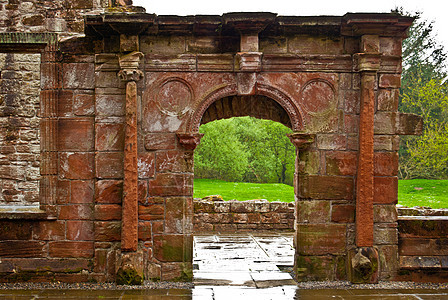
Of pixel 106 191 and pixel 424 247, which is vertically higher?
pixel 106 191

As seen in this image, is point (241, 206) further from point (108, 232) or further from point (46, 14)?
point (46, 14)

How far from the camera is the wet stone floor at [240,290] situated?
5191mm

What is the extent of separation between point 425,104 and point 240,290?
828 inches

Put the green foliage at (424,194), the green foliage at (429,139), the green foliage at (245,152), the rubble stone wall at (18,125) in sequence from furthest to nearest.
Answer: the green foliage at (245,152) → the green foliage at (429,139) → the green foliage at (424,194) → the rubble stone wall at (18,125)

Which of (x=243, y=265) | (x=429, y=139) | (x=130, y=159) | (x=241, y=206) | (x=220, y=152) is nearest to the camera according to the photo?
(x=130, y=159)

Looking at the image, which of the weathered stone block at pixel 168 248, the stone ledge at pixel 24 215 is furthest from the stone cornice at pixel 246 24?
the weathered stone block at pixel 168 248

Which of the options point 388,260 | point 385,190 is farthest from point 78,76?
point 388,260

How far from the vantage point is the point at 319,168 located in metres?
5.82

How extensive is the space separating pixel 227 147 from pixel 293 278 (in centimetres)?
2114

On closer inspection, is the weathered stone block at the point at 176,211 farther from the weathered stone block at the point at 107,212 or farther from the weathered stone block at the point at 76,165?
the weathered stone block at the point at 76,165

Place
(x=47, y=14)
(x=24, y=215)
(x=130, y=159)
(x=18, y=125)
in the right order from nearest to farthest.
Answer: (x=130, y=159)
(x=24, y=215)
(x=47, y=14)
(x=18, y=125)

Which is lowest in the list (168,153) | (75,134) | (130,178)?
(130,178)

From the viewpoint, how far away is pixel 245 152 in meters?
29.9

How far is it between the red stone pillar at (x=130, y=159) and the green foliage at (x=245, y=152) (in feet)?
66.9
